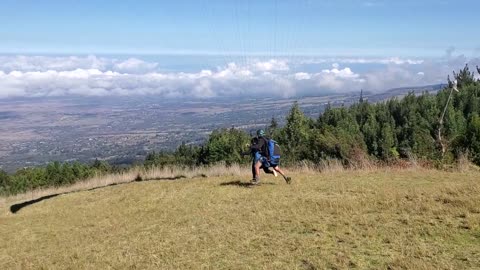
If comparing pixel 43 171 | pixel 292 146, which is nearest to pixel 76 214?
pixel 43 171

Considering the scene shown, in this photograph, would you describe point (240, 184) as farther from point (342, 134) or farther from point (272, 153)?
point (342, 134)

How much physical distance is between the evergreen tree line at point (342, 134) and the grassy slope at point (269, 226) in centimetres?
3100

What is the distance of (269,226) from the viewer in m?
10.7

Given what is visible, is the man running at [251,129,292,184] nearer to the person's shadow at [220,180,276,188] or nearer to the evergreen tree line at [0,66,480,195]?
the person's shadow at [220,180,276,188]

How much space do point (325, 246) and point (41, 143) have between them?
566 ft

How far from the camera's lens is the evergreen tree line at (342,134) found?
55.1 metres

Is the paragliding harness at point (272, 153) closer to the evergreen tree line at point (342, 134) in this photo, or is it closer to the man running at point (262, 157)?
the man running at point (262, 157)

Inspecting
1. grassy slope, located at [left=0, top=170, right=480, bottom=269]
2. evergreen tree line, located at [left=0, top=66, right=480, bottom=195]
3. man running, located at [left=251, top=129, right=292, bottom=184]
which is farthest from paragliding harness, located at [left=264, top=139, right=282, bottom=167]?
evergreen tree line, located at [left=0, top=66, right=480, bottom=195]

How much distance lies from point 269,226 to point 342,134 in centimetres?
5594

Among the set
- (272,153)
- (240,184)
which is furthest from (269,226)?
(240,184)

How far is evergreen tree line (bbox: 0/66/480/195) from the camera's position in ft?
181

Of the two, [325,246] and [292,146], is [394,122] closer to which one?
[292,146]

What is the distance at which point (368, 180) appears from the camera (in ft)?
50.6

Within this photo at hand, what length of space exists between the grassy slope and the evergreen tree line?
31004 millimetres
